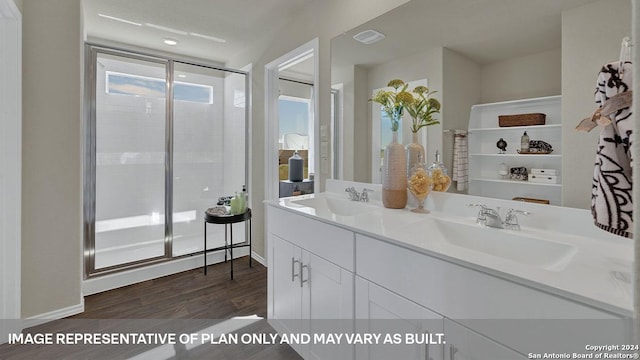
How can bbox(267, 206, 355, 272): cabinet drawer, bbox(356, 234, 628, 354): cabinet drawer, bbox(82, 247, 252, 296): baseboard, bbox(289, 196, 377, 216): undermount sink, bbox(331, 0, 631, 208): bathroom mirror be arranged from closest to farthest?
bbox(356, 234, 628, 354): cabinet drawer, bbox(331, 0, 631, 208): bathroom mirror, bbox(267, 206, 355, 272): cabinet drawer, bbox(289, 196, 377, 216): undermount sink, bbox(82, 247, 252, 296): baseboard

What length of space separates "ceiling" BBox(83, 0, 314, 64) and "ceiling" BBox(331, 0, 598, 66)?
103cm

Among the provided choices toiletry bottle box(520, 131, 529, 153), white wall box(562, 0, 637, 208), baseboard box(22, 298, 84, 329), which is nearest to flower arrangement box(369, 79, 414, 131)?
toiletry bottle box(520, 131, 529, 153)

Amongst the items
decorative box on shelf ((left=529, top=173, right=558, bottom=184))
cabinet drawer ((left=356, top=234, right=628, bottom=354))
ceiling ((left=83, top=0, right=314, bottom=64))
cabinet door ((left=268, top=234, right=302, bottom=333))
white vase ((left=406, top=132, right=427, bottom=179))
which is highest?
ceiling ((left=83, top=0, right=314, bottom=64))

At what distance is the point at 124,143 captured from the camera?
2.79m

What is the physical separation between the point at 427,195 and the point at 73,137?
2493 millimetres

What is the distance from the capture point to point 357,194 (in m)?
1.93

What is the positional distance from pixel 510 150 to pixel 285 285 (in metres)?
1.38

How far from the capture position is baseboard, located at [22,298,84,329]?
78.4 inches

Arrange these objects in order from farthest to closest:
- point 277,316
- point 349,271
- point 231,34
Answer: point 231,34 → point 277,316 → point 349,271

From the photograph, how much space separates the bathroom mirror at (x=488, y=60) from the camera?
3.44 ft

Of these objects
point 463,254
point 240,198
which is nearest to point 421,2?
point 463,254

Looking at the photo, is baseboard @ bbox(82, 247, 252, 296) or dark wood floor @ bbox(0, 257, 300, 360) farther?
baseboard @ bbox(82, 247, 252, 296)

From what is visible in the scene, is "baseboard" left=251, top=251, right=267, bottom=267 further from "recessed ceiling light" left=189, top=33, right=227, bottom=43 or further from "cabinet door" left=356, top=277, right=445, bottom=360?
"recessed ceiling light" left=189, top=33, right=227, bottom=43

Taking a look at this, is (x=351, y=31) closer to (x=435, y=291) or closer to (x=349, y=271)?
(x=349, y=271)
